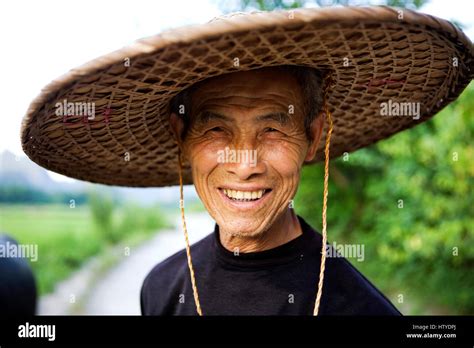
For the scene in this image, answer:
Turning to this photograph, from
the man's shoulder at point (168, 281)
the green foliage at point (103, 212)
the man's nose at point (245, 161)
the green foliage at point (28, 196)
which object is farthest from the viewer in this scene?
the green foliage at point (103, 212)

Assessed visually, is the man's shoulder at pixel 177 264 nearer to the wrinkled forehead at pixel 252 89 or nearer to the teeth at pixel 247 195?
the teeth at pixel 247 195

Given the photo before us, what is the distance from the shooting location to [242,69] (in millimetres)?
1536

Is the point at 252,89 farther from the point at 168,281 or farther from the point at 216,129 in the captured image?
the point at 168,281

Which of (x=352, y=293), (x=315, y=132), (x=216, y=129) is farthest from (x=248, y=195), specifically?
(x=352, y=293)

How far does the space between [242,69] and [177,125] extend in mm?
402

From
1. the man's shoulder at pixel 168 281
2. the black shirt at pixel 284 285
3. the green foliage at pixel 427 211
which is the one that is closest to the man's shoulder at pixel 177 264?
the man's shoulder at pixel 168 281

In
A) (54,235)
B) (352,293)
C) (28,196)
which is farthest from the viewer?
(54,235)

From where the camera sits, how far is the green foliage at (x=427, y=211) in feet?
13.7

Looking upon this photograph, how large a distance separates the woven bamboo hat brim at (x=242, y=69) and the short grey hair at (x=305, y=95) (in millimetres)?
62

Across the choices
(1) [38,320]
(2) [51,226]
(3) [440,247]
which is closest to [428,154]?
(3) [440,247]

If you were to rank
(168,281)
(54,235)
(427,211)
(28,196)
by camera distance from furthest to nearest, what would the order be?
(54,235)
(28,196)
(427,211)
(168,281)

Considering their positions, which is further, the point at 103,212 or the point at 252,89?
the point at 103,212

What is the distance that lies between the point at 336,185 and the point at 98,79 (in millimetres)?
5539

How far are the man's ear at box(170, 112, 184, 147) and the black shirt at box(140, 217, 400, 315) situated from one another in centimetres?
41
